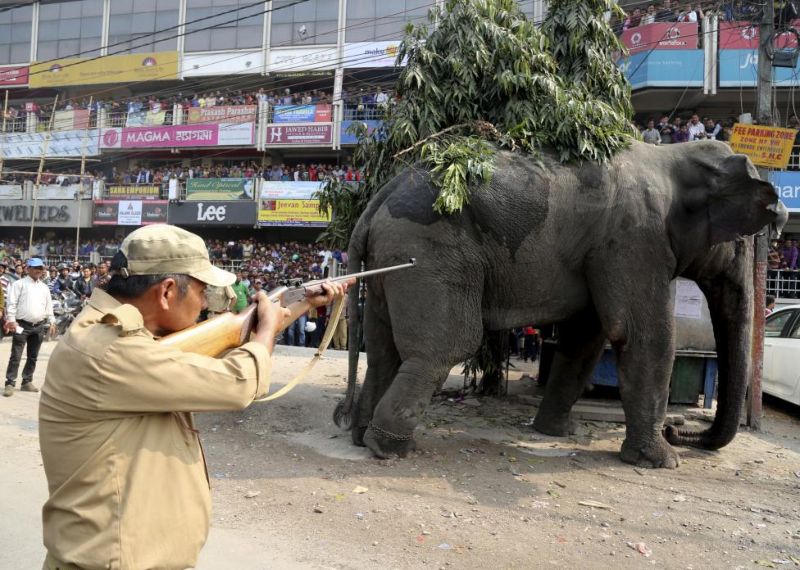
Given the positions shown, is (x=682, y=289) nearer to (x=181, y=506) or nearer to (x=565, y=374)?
(x=565, y=374)

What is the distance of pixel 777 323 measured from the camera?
990 cm

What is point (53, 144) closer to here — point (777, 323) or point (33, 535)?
point (777, 323)

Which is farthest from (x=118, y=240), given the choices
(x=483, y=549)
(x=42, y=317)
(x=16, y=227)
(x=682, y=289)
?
(x=483, y=549)

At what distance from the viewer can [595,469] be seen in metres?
5.87

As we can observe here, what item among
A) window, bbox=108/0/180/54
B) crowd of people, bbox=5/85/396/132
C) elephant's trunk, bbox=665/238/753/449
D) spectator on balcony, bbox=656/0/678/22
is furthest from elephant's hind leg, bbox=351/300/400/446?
window, bbox=108/0/180/54

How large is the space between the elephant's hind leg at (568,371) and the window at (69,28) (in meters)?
32.8

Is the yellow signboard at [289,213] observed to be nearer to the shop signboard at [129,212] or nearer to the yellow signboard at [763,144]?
the shop signboard at [129,212]

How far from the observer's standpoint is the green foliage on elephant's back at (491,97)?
5914 millimetres

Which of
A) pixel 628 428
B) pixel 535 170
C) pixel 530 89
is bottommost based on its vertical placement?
pixel 628 428

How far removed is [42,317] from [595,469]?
7478 millimetres

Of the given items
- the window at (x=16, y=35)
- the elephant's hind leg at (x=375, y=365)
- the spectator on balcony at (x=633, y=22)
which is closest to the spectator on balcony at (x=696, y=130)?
the spectator on balcony at (x=633, y=22)

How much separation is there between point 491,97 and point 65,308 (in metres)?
14.0

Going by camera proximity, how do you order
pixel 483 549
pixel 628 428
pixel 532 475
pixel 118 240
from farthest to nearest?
pixel 118 240 → pixel 628 428 → pixel 532 475 → pixel 483 549

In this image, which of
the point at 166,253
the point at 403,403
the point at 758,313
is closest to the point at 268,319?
the point at 166,253
